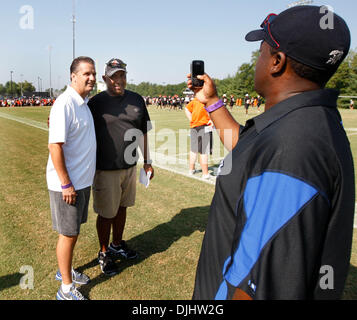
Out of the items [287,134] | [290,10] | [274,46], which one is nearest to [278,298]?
[287,134]

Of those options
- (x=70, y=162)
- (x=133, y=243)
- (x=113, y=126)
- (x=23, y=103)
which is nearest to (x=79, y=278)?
(x=133, y=243)

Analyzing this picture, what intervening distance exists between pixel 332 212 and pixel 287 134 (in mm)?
306

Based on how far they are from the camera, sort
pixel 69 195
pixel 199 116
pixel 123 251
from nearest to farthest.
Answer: pixel 69 195 → pixel 123 251 → pixel 199 116

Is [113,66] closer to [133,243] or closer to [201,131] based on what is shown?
[133,243]

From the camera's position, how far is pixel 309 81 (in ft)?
3.66

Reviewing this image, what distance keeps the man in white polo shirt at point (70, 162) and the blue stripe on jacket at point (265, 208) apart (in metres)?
2.01

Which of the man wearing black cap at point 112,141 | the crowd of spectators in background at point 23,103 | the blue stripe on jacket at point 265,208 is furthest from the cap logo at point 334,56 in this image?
the crowd of spectators in background at point 23,103

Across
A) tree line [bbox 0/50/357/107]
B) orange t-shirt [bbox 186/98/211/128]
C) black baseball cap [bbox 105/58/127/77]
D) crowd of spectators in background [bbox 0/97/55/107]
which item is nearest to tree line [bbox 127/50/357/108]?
tree line [bbox 0/50/357/107]

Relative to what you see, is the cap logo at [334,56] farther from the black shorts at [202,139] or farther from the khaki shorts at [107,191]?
the black shorts at [202,139]

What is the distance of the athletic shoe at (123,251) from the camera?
3.69 m

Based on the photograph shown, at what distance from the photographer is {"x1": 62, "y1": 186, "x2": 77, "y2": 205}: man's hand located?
8.73 ft

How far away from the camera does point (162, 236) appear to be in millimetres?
4297

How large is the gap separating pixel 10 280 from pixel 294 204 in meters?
3.33
